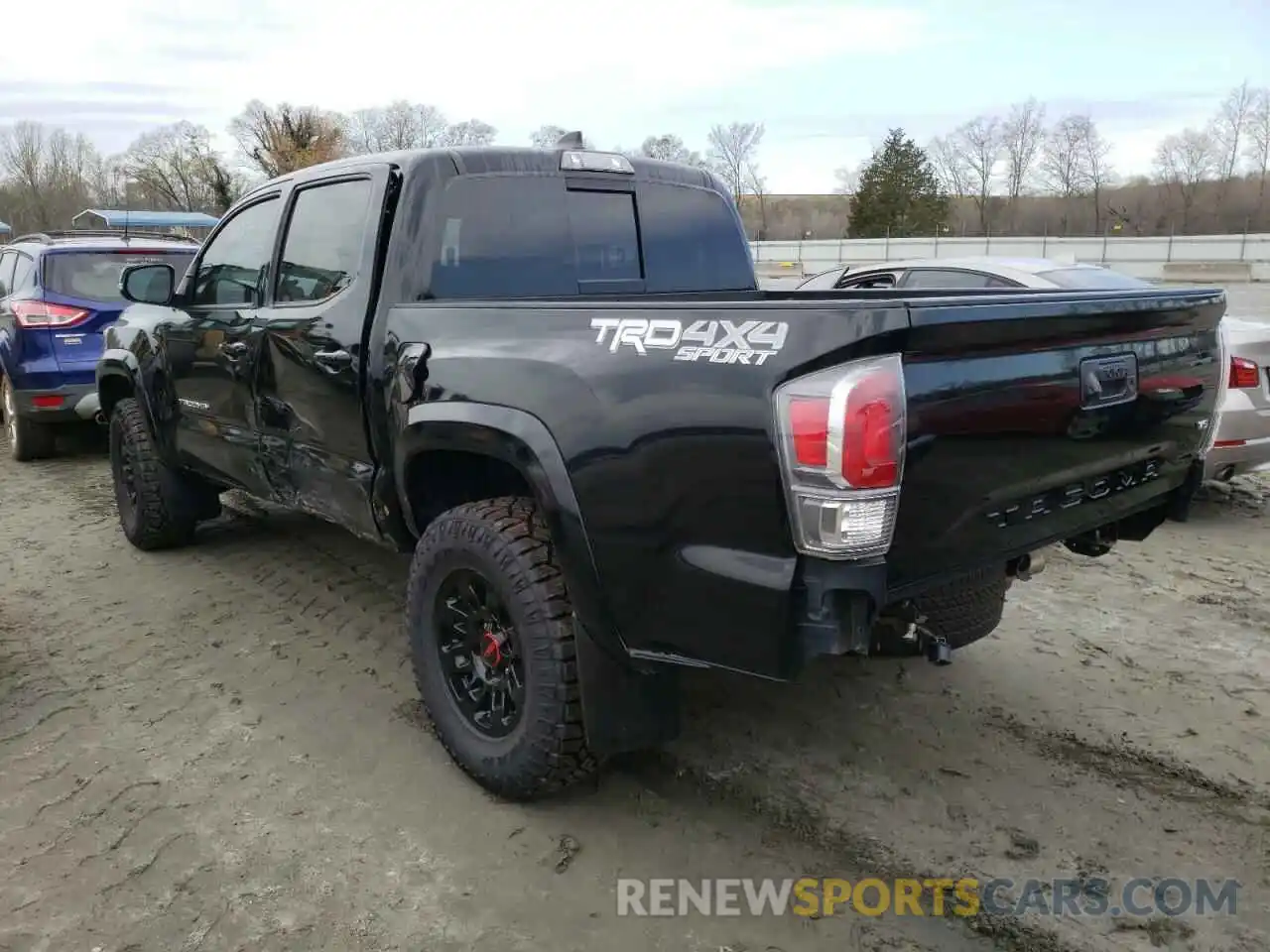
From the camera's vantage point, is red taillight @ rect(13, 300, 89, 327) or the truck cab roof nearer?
the truck cab roof

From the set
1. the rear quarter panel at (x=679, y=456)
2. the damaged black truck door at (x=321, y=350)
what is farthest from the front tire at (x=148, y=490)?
the rear quarter panel at (x=679, y=456)

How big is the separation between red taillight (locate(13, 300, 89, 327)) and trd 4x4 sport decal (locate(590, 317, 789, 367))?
22.1 feet

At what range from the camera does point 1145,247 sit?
4206 centimetres

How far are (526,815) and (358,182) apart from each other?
233cm

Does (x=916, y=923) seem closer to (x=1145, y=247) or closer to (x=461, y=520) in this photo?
(x=461, y=520)

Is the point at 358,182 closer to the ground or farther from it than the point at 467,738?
farther from it

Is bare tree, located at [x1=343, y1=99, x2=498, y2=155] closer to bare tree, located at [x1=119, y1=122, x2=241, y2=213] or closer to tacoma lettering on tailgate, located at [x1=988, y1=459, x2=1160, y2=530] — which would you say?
bare tree, located at [x1=119, y1=122, x2=241, y2=213]

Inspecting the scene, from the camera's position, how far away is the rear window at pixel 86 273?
306 inches

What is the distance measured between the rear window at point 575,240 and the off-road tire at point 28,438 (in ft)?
20.9

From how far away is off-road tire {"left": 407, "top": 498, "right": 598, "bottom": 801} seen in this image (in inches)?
108

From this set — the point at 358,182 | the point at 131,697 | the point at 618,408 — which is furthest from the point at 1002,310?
the point at 131,697

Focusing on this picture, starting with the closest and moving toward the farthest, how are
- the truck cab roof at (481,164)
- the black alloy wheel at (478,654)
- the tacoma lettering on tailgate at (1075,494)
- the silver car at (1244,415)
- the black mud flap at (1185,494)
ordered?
1. the tacoma lettering on tailgate at (1075,494)
2. the black alloy wheel at (478,654)
3. the black mud flap at (1185,494)
4. the truck cab roof at (481,164)
5. the silver car at (1244,415)

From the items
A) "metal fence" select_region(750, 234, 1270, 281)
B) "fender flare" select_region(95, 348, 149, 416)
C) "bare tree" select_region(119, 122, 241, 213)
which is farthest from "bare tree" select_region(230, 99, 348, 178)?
"fender flare" select_region(95, 348, 149, 416)

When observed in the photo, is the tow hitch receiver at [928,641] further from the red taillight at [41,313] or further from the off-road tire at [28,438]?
the off-road tire at [28,438]
